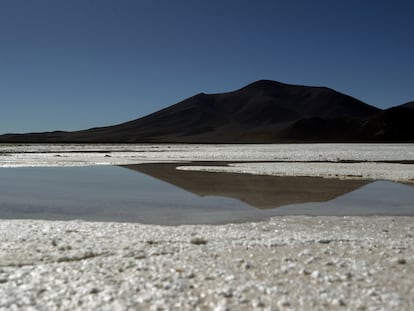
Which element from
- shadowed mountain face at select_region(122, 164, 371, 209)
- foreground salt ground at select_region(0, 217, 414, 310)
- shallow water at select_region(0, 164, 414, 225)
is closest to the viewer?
foreground salt ground at select_region(0, 217, 414, 310)

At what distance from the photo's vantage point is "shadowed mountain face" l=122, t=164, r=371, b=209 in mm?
16719

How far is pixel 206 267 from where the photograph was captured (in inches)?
295

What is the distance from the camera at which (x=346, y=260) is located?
25.7 feet

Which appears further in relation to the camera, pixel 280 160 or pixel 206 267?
pixel 280 160

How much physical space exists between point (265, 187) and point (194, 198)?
424cm

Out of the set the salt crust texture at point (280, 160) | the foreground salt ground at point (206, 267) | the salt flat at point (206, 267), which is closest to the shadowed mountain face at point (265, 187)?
the salt crust texture at point (280, 160)

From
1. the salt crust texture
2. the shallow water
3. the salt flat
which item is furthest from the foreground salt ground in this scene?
the salt crust texture

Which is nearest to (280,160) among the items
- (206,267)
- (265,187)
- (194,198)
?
(265,187)

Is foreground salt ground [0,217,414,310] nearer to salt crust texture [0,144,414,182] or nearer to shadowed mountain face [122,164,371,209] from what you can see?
shadowed mountain face [122,164,371,209]

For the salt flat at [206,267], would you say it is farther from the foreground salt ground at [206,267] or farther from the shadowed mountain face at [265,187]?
the shadowed mountain face at [265,187]

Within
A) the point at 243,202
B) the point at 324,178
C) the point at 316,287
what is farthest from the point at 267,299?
the point at 324,178

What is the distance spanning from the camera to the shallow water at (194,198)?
1362 cm

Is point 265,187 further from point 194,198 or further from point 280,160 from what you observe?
point 280,160

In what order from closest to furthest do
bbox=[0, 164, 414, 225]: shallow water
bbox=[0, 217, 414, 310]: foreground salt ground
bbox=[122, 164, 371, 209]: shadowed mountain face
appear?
bbox=[0, 217, 414, 310]: foreground salt ground < bbox=[0, 164, 414, 225]: shallow water < bbox=[122, 164, 371, 209]: shadowed mountain face
